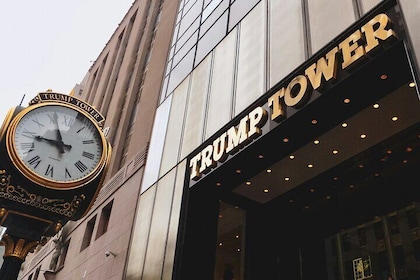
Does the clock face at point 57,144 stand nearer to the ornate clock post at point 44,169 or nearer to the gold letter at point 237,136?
the ornate clock post at point 44,169

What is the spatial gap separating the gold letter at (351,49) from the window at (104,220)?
15.9 meters

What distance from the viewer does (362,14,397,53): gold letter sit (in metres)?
7.98

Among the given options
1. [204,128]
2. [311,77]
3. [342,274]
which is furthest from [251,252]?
[311,77]

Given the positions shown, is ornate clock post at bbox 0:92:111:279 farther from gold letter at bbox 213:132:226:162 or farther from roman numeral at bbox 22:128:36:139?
gold letter at bbox 213:132:226:162

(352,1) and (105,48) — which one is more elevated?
(105,48)

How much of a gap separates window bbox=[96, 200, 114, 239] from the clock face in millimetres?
15130

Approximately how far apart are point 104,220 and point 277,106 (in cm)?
1502

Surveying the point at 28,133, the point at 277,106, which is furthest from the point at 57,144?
the point at 277,106

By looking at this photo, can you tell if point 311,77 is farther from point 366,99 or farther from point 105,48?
point 105,48

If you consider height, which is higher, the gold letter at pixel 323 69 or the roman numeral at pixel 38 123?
the gold letter at pixel 323 69

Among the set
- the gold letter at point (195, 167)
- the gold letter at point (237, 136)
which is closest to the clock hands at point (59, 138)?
the gold letter at point (237, 136)

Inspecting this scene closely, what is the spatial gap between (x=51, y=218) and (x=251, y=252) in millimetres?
8909

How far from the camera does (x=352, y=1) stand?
9570 millimetres

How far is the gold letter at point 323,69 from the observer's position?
907 cm
